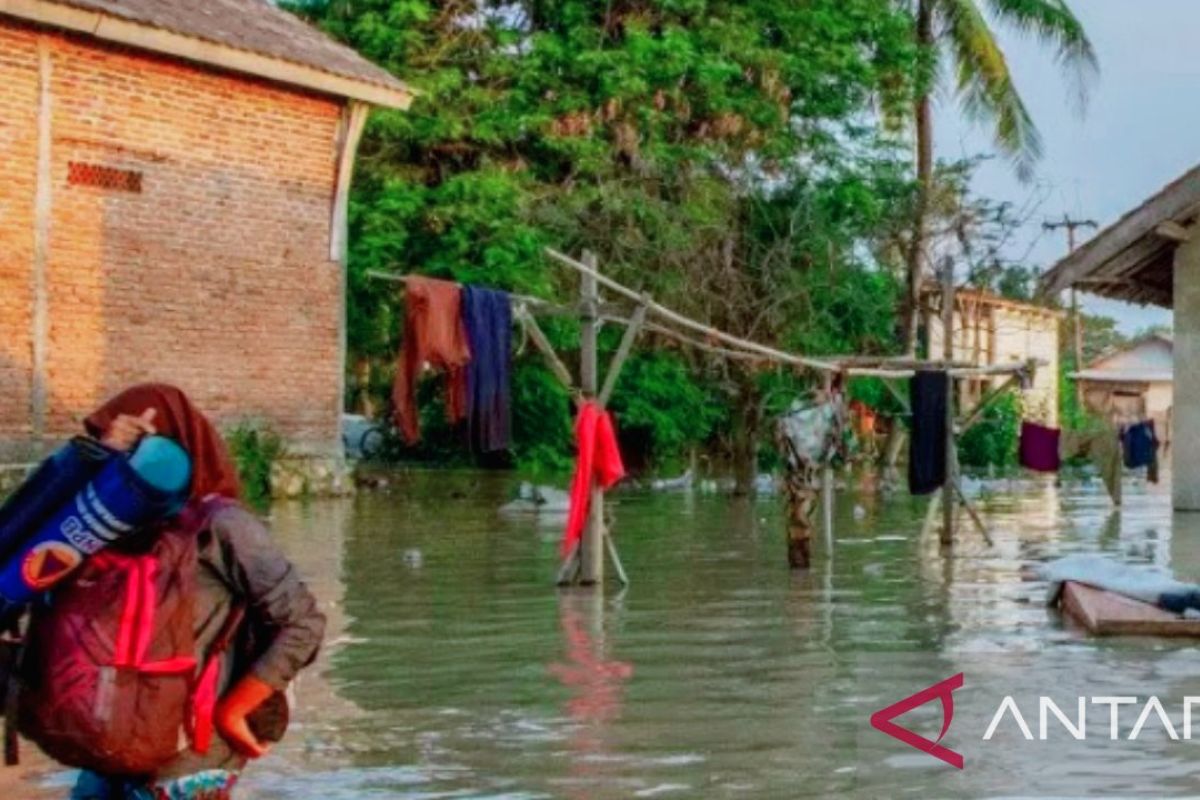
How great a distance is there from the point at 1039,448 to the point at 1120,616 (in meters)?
11.5

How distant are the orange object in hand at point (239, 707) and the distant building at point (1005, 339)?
104 ft

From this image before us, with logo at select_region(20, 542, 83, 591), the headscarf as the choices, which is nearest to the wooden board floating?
the headscarf

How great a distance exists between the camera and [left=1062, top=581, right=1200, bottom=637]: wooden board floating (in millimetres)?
10711

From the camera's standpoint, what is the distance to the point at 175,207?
21.2 m

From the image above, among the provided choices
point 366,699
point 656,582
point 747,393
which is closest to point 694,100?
point 747,393

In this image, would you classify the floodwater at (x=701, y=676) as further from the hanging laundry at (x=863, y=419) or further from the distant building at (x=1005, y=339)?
the distant building at (x=1005, y=339)

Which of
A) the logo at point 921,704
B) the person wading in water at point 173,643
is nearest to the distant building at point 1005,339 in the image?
the logo at point 921,704

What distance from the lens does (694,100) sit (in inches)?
1181

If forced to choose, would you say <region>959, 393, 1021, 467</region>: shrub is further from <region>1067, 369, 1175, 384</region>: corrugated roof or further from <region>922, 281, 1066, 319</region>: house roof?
<region>1067, 369, 1175, 384</region>: corrugated roof

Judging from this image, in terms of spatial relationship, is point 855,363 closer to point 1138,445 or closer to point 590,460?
point 590,460

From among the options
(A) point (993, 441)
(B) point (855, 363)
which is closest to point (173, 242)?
(B) point (855, 363)

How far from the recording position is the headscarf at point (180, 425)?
14.2 ft

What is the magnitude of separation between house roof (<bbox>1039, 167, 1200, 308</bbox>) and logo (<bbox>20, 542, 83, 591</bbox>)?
17.5m

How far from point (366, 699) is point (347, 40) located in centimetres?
2119
